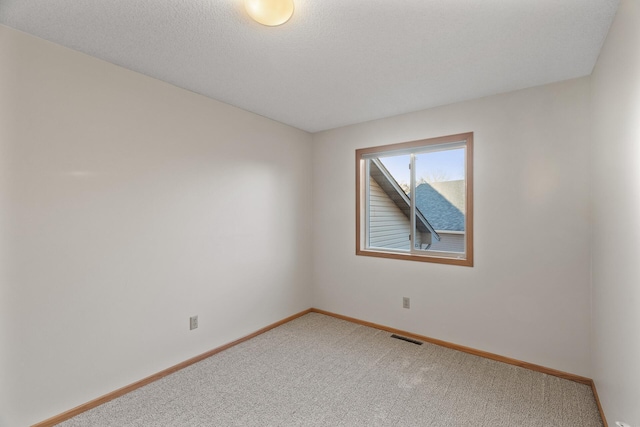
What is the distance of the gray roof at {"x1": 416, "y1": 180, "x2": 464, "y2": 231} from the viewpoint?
3.05m

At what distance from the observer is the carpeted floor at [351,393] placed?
1.92 m

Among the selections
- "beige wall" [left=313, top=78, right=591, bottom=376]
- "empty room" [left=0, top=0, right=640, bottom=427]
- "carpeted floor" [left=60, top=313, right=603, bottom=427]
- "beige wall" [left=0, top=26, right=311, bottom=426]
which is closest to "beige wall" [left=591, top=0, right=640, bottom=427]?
"empty room" [left=0, top=0, right=640, bottom=427]

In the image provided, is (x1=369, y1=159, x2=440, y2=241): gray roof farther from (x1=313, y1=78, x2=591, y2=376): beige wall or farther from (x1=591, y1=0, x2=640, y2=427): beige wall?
(x1=591, y1=0, x2=640, y2=427): beige wall

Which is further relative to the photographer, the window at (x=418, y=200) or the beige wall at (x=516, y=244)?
the window at (x=418, y=200)

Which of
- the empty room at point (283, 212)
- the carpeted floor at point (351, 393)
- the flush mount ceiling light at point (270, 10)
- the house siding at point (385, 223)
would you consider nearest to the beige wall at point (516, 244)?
the empty room at point (283, 212)

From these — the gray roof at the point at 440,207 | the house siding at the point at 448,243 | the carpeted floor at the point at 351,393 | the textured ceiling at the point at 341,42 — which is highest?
the textured ceiling at the point at 341,42

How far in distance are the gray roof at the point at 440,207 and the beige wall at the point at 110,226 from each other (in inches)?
72.3

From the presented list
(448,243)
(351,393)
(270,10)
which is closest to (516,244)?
(448,243)

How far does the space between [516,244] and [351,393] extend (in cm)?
188

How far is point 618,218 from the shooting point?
5.27 ft

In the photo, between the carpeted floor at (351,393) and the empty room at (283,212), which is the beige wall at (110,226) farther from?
the carpeted floor at (351,393)

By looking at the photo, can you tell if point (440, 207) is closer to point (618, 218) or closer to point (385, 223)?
point (385, 223)

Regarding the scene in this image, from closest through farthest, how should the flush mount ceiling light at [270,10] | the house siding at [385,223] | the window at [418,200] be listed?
the flush mount ceiling light at [270,10] < the window at [418,200] < the house siding at [385,223]

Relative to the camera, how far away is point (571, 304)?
238cm
